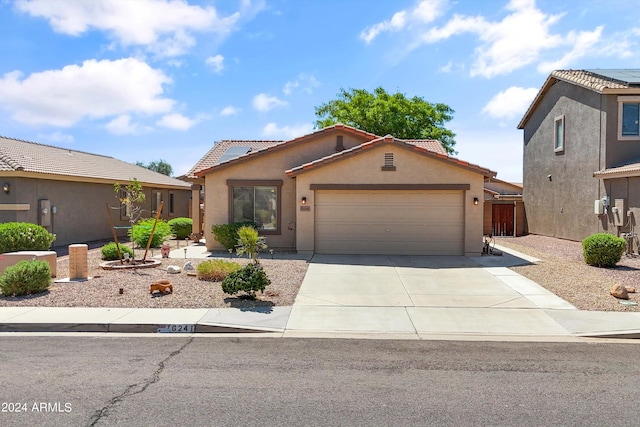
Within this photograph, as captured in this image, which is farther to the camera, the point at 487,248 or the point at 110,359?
the point at 487,248

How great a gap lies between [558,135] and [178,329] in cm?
2036

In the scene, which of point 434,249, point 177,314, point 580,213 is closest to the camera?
point 177,314

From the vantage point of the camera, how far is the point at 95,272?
12891 millimetres

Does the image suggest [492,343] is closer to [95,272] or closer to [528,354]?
[528,354]

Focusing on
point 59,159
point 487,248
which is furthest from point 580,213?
point 59,159

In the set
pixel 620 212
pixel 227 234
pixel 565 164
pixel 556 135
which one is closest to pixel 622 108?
pixel 565 164

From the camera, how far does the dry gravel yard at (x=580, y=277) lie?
9.94 m

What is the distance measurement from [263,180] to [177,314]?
962 cm

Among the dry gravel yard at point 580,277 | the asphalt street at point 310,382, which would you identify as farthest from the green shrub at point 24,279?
the dry gravel yard at point 580,277

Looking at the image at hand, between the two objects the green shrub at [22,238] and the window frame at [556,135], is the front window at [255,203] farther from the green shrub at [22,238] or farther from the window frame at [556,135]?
the window frame at [556,135]

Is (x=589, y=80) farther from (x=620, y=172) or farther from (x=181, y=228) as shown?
(x=181, y=228)

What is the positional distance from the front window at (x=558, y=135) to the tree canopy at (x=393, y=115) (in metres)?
18.2

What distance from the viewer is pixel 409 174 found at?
16547 mm

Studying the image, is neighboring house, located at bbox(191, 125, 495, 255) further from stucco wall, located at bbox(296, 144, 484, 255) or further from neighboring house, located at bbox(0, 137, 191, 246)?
neighboring house, located at bbox(0, 137, 191, 246)
